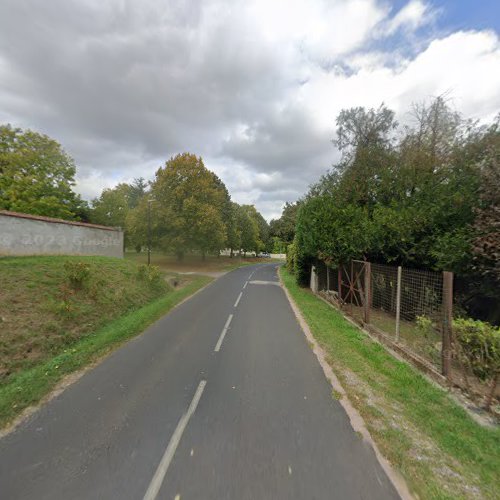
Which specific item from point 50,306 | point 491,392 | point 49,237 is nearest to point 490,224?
point 491,392

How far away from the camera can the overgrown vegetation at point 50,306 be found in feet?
18.1

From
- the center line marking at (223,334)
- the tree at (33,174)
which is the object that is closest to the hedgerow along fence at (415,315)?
the center line marking at (223,334)

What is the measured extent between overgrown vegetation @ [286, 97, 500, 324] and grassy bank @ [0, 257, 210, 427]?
8.22 metres

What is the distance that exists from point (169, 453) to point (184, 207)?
27.2 m

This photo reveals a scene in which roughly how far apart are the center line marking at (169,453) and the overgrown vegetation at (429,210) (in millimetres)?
6716

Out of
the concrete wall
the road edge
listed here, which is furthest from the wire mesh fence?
the concrete wall

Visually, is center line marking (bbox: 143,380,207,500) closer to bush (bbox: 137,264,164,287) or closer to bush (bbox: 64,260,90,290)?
bush (bbox: 64,260,90,290)

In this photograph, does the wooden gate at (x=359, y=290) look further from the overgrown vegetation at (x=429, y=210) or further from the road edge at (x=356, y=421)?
the road edge at (x=356, y=421)

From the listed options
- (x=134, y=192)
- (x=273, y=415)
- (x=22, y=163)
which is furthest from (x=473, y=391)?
(x=134, y=192)

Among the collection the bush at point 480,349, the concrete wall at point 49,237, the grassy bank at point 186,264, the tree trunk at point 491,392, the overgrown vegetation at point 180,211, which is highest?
the overgrown vegetation at point 180,211

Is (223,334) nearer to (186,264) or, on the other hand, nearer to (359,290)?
(359,290)

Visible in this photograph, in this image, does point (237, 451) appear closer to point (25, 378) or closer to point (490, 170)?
point (25, 378)

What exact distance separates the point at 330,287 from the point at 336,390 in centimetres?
1003

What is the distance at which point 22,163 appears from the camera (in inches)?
888
